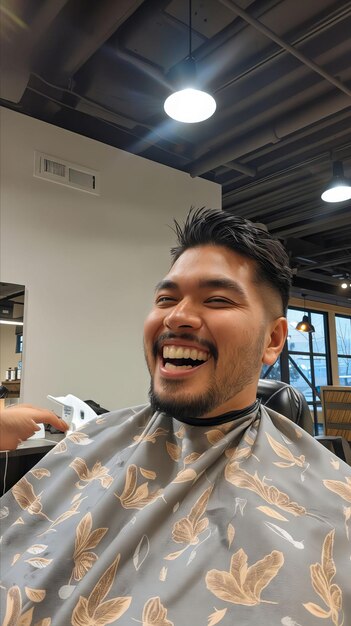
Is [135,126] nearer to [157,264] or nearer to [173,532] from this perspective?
[157,264]

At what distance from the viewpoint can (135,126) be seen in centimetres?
333

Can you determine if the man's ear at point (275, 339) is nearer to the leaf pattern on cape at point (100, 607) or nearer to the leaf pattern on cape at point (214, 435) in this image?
the leaf pattern on cape at point (214, 435)

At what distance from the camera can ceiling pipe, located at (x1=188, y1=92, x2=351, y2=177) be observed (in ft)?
9.40

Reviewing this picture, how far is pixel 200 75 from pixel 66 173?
3.74 ft

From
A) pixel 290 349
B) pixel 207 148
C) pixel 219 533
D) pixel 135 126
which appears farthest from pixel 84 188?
pixel 290 349

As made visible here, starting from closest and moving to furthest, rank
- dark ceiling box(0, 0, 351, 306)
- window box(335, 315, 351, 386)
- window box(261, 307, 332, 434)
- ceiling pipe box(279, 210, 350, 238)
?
1. dark ceiling box(0, 0, 351, 306)
2. ceiling pipe box(279, 210, 350, 238)
3. window box(261, 307, 332, 434)
4. window box(335, 315, 351, 386)

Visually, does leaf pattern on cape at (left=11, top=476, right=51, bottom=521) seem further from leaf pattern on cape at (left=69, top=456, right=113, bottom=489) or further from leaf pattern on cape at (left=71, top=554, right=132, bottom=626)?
leaf pattern on cape at (left=71, top=554, right=132, bottom=626)

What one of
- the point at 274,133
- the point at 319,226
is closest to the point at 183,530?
the point at 274,133

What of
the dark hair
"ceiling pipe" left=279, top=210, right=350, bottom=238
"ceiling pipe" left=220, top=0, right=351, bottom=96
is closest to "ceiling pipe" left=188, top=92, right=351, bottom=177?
"ceiling pipe" left=220, top=0, right=351, bottom=96

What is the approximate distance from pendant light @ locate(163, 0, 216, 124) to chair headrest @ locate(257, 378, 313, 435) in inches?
62.6

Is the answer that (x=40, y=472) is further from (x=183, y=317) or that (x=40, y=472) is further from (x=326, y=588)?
(x=326, y=588)

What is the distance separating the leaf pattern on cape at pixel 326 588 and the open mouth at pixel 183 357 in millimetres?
389

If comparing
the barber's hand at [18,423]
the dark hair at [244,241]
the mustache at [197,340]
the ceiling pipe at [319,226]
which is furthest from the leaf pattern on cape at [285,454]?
the ceiling pipe at [319,226]

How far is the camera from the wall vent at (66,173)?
296 cm
